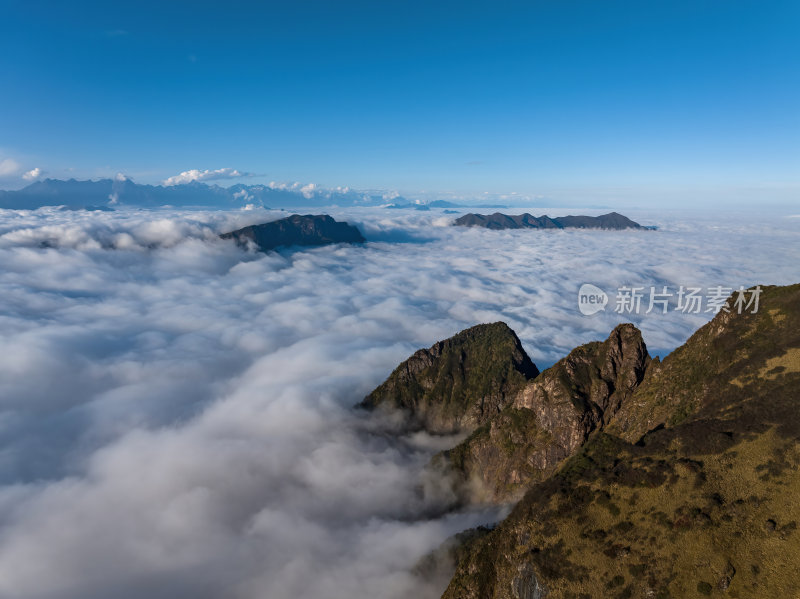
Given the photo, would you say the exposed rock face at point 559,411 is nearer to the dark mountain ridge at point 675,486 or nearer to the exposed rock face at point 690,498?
the dark mountain ridge at point 675,486

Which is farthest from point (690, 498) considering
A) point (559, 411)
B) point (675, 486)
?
point (559, 411)

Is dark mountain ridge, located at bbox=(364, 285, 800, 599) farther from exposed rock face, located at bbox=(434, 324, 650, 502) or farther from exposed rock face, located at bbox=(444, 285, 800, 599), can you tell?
exposed rock face, located at bbox=(434, 324, 650, 502)

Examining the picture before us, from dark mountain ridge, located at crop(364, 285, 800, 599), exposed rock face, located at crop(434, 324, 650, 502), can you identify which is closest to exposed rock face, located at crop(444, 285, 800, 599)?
dark mountain ridge, located at crop(364, 285, 800, 599)

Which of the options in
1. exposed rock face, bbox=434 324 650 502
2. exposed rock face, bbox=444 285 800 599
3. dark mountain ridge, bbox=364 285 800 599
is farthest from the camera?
exposed rock face, bbox=434 324 650 502

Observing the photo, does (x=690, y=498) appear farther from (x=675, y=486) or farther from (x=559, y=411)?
(x=559, y=411)

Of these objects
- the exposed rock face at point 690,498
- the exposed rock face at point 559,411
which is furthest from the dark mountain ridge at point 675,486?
the exposed rock face at point 559,411

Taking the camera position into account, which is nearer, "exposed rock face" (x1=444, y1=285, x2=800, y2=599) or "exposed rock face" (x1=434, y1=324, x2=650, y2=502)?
"exposed rock face" (x1=444, y1=285, x2=800, y2=599)

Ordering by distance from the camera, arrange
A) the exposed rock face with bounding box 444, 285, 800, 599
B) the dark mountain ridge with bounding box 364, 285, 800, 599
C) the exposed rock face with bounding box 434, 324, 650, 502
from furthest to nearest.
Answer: the exposed rock face with bounding box 434, 324, 650, 502 < the dark mountain ridge with bounding box 364, 285, 800, 599 < the exposed rock face with bounding box 444, 285, 800, 599
